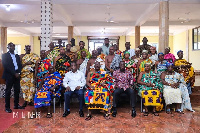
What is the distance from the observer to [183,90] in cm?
511

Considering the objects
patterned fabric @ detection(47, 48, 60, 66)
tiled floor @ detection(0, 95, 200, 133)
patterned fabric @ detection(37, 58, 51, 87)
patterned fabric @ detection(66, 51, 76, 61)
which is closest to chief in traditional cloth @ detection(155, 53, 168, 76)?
tiled floor @ detection(0, 95, 200, 133)

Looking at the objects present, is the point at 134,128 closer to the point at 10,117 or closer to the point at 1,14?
the point at 10,117

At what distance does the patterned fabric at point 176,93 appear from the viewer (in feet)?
16.0

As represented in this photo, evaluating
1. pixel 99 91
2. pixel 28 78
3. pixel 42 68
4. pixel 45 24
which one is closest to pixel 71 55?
pixel 42 68

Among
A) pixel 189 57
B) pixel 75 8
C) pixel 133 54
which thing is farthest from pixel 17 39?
pixel 133 54

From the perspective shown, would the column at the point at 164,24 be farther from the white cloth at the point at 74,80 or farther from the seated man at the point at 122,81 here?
the white cloth at the point at 74,80

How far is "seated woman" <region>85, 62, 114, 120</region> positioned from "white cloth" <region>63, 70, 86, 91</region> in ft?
0.46

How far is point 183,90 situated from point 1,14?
10.2 m

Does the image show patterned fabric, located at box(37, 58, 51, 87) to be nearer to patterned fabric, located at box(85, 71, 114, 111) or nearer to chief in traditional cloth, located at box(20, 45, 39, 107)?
chief in traditional cloth, located at box(20, 45, 39, 107)

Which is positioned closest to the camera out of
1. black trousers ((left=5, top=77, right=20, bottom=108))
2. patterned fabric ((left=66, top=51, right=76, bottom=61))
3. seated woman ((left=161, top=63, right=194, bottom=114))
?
seated woman ((left=161, top=63, right=194, bottom=114))

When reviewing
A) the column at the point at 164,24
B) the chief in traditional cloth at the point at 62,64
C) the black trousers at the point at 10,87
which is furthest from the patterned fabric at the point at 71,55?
the column at the point at 164,24

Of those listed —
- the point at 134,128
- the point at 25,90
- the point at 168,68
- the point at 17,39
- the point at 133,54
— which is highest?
the point at 17,39

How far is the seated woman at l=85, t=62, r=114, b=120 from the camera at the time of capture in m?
4.61

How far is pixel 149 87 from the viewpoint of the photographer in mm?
4902
